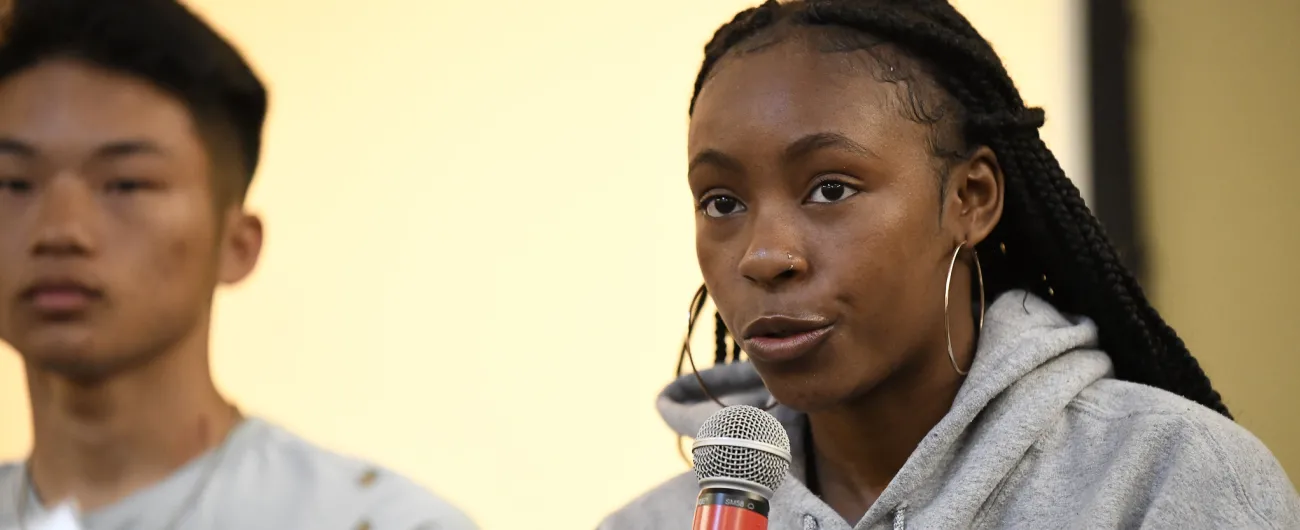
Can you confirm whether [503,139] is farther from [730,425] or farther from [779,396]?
[730,425]

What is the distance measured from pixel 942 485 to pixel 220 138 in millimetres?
838

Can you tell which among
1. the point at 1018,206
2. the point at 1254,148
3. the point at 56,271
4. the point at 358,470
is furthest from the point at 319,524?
the point at 1254,148

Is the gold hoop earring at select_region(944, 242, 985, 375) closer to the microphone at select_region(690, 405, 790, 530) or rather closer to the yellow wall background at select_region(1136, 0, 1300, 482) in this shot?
the microphone at select_region(690, 405, 790, 530)

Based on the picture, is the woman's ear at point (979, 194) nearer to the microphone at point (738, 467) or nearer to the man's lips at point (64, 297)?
the microphone at point (738, 467)

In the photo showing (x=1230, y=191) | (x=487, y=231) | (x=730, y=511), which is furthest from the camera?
(x=1230, y=191)

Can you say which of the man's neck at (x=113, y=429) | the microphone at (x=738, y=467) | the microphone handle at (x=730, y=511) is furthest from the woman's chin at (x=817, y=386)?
the man's neck at (x=113, y=429)

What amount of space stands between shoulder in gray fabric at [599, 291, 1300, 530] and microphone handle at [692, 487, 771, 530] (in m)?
0.51

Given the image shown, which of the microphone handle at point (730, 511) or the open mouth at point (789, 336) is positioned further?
the open mouth at point (789, 336)

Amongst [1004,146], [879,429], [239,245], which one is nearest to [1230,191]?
[1004,146]

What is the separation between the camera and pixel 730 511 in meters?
1.02

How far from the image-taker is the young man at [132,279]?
4.53 ft

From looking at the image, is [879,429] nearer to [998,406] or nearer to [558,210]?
[998,406]

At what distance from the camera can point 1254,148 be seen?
100 inches

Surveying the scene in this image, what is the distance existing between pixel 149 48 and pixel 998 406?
0.95 metres
